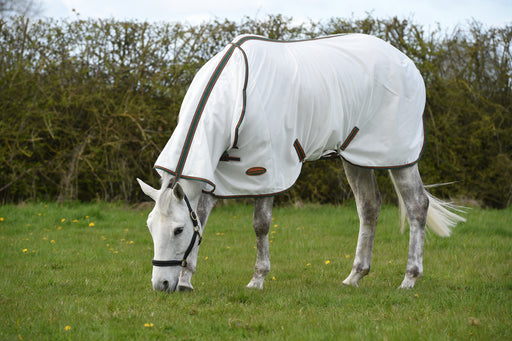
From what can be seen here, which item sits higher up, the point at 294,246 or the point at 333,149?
the point at 333,149

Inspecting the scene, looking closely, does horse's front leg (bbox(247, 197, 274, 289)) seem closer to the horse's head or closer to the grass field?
the grass field

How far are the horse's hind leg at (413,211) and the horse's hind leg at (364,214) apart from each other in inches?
12.0

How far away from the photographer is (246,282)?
5.03m

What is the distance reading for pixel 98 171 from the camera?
9.82 meters

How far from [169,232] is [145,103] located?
6580 millimetres

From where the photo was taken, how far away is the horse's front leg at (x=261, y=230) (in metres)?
4.52

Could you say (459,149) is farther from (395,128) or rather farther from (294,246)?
(395,128)

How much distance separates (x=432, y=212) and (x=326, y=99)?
1.64m

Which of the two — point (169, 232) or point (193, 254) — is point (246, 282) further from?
point (169, 232)

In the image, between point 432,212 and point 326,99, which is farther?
point 432,212

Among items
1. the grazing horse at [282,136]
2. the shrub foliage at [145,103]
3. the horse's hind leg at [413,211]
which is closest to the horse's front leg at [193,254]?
the grazing horse at [282,136]

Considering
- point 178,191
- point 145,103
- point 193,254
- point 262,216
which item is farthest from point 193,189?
point 145,103

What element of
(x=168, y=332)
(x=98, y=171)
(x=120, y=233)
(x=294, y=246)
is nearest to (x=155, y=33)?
(x=98, y=171)

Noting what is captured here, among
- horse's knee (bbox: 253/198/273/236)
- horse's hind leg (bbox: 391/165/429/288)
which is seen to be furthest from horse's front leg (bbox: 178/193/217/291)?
horse's hind leg (bbox: 391/165/429/288)
